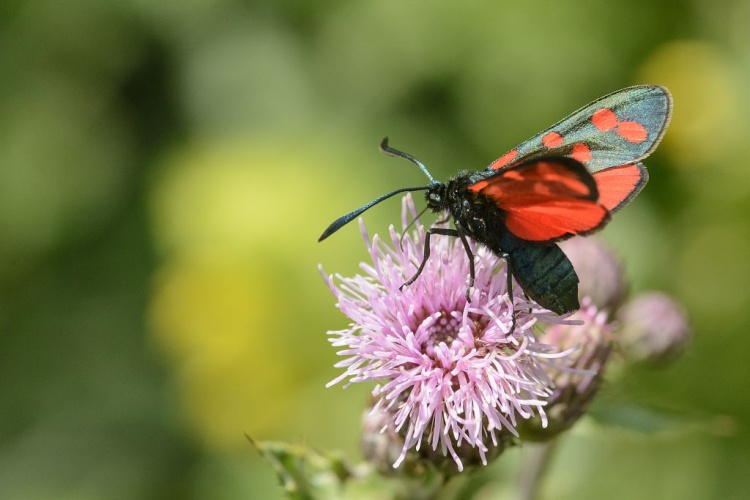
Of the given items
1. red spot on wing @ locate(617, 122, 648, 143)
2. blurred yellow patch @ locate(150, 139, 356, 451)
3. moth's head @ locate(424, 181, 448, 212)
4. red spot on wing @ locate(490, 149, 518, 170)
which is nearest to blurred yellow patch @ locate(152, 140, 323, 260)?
blurred yellow patch @ locate(150, 139, 356, 451)

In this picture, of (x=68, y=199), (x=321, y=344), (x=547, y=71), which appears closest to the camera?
(x=321, y=344)

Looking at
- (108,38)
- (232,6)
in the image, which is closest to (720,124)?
(232,6)

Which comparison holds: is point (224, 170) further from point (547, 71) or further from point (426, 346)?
point (426, 346)

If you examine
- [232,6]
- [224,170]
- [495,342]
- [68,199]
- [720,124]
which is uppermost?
[232,6]

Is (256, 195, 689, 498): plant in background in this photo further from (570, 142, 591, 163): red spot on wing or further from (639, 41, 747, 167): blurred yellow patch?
(639, 41, 747, 167): blurred yellow patch

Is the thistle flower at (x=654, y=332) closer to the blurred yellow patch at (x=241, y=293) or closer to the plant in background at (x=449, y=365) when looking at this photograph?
the plant in background at (x=449, y=365)

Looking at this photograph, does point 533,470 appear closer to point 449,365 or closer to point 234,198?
point 449,365

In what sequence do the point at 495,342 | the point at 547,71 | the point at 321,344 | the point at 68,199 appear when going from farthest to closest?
the point at 68,199, the point at 547,71, the point at 321,344, the point at 495,342
